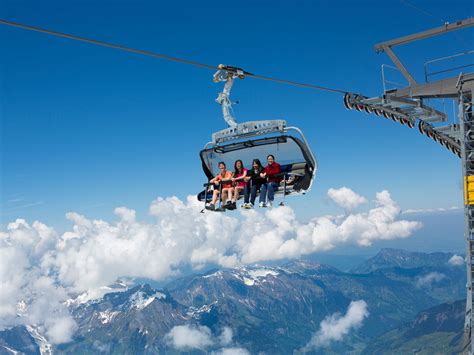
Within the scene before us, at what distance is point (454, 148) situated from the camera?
2833 centimetres

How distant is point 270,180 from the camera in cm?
1869

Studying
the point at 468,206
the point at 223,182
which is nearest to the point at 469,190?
the point at 468,206

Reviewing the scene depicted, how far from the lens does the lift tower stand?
15.7 meters

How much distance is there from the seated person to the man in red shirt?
0.76ft

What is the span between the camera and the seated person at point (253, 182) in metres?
18.8

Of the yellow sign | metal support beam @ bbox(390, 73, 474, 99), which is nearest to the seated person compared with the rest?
metal support beam @ bbox(390, 73, 474, 99)

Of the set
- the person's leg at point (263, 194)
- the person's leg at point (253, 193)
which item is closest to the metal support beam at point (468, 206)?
the person's leg at point (263, 194)

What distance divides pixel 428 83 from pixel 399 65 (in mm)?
1866

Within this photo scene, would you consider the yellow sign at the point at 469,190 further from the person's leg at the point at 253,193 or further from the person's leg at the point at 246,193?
the person's leg at the point at 246,193

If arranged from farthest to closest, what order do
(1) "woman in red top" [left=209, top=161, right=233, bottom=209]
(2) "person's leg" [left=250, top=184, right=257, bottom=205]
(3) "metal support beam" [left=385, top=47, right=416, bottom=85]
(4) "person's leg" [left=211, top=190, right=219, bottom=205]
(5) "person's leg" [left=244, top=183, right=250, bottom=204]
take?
(3) "metal support beam" [left=385, top=47, right=416, bottom=85] < (4) "person's leg" [left=211, top=190, right=219, bottom=205] < (1) "woman in red top" [left=209, top=161, right=233, bottom=209] < (5) "person's leg" [left=244, top=183, right=250, bottom=204] < (2) "person's leg" [left=250, top=184, right=257, bottom=205]

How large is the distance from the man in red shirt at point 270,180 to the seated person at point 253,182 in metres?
0.23

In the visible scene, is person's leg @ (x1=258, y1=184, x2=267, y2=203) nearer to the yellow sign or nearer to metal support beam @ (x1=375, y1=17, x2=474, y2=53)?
the yellow sign

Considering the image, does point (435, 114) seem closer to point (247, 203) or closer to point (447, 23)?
point (447, 23)

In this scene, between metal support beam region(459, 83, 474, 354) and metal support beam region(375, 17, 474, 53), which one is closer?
metal support beam region(459, 83, 474, 354)
